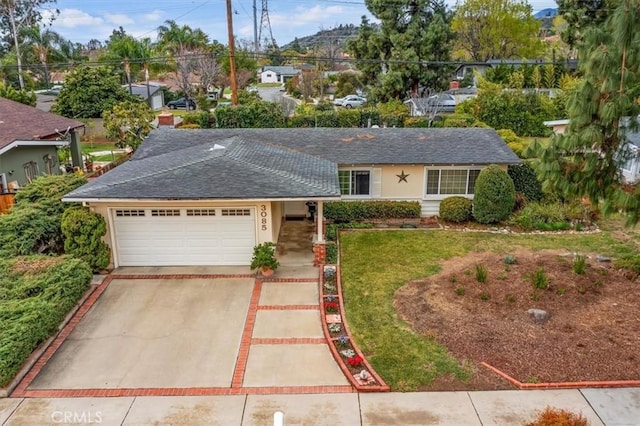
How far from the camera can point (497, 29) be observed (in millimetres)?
56844

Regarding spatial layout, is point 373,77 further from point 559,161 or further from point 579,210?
point 559,161

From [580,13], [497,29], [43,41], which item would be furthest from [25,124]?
[497,29]

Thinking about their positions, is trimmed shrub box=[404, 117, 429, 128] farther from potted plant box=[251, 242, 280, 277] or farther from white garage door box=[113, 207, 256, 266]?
potted plant box=[251, 242, 280, 277]

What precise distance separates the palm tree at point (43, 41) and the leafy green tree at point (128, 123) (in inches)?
1354

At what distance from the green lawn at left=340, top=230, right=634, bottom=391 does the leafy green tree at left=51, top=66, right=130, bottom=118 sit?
89.1 ft

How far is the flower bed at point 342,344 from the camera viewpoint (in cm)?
855

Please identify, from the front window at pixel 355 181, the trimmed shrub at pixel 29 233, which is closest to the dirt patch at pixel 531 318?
the front window at pixel 355 181

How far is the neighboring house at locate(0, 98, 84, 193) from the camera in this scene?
57.4 ft

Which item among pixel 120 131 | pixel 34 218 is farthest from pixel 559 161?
pixel 120 131

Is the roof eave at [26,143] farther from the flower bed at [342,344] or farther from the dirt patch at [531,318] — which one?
the dirt patch at [531,318]

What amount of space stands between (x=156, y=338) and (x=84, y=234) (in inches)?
174

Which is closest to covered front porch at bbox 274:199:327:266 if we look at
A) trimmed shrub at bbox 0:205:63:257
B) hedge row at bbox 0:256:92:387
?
hedge row at bbox 0:256:92:387

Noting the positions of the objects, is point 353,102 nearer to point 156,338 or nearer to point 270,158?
point 270,158

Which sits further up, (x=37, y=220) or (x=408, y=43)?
(x=408, y=43)
